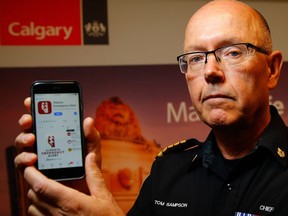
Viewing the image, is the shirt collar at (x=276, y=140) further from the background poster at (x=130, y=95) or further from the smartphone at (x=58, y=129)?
the background poster at (x=130, y=95)

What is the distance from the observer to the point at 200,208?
36.1 inches

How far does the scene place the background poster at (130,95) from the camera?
1.36 meters

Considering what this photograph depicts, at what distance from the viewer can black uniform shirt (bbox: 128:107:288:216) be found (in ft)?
2.74

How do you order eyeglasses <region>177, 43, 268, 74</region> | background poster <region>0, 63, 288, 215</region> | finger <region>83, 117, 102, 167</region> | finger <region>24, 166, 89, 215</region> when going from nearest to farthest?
1. finger <region>24, 166, 89, 215</region>
2. finger <region>83, 117, 102, 167</region>
3. eyeglasses <region>177, 43, 268, 74</region>
4. background poster <region>0, 63, 288, 215</region>

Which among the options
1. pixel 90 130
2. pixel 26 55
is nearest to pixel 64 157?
pixel 90 130

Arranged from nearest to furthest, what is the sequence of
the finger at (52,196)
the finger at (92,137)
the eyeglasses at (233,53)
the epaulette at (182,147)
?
the finger at (52,196), the finger at (92,137), the eyeglasses at (233,53), the epaulette at (182,147)

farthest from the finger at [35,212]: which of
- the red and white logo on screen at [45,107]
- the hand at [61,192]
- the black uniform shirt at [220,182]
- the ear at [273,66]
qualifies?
the ear at [273,66]

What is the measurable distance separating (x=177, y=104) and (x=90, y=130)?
80cm

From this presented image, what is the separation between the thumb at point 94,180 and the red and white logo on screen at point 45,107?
151 millimetres

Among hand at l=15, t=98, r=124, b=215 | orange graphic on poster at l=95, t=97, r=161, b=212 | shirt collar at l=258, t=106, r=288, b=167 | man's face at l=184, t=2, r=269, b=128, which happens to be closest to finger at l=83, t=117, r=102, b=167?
hand at l=15, t=98, r=124, b=215

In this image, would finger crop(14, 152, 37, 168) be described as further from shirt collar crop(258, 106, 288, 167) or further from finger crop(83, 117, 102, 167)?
shirt collar crop(258, 106, 288, 167)

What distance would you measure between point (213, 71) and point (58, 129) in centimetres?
38

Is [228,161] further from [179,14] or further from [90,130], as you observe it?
[179,14]

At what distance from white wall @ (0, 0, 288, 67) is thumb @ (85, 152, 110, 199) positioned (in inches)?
30.3
